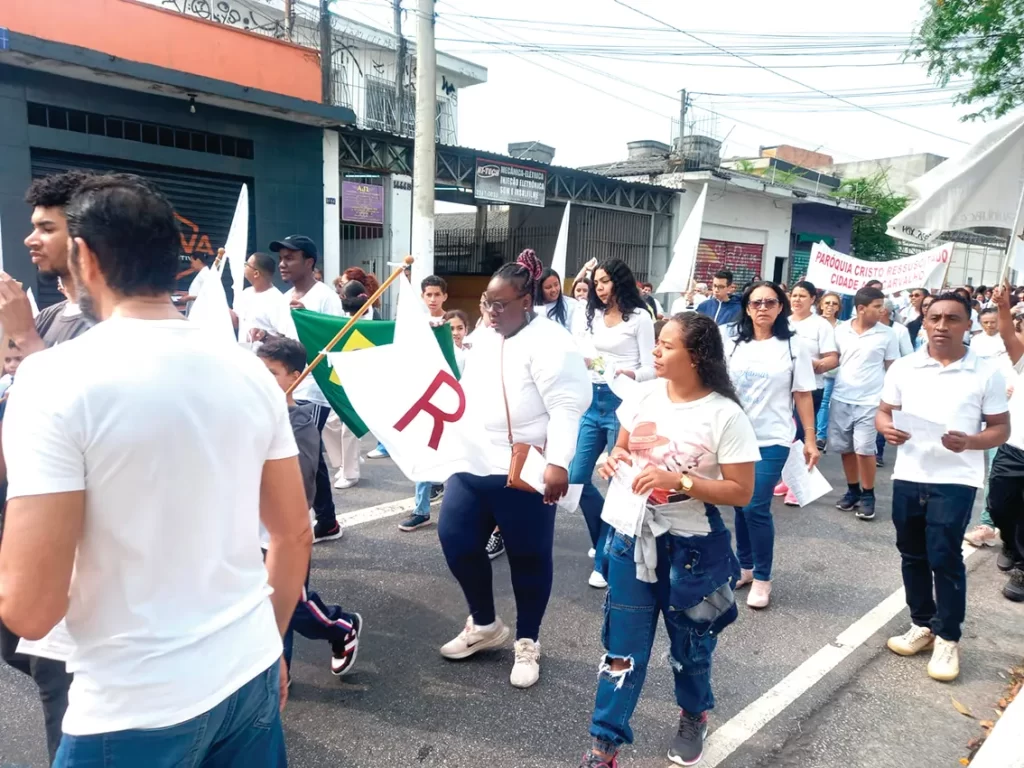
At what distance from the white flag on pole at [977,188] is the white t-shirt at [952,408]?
2.10 meters

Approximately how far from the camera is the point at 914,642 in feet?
11.7

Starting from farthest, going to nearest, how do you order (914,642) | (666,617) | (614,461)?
(914,642)
(614,461)
(666,617)

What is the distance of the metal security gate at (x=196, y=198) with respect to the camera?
1068cm

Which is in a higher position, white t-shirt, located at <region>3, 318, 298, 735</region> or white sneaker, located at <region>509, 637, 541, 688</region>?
white t-shirt, located at <region>3, 318, 298, 735</region>

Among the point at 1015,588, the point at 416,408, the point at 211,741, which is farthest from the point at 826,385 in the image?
the point at 211,741

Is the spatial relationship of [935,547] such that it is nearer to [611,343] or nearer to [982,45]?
[611,343]

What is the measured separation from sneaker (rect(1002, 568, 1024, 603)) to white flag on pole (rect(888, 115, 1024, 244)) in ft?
7.70

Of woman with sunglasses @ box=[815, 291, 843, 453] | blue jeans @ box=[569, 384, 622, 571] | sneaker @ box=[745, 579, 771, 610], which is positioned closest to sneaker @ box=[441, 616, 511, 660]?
blue jeans @ box=[569, 384, 622, 571]

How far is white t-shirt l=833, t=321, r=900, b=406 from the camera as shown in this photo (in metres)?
6.17

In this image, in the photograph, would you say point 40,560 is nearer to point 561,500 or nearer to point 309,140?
point 561,500

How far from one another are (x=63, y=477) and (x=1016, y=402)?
15.0 ft

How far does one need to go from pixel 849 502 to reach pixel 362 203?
33.0 feet

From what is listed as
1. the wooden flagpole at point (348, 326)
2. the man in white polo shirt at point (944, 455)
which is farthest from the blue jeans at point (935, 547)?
the wooden flagpole at point (348, 326)

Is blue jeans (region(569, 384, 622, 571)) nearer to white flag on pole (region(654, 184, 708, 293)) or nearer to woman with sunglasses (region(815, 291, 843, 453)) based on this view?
woman with sunglasses (region(815, 291, 843, 453))
